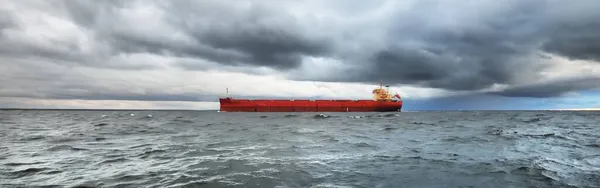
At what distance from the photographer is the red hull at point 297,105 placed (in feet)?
250

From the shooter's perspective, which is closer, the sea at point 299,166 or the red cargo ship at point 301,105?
the sea at point 299,166

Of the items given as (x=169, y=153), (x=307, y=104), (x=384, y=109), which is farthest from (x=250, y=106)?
(x=169, y=153)

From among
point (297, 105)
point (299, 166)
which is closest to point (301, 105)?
point (297, 105)

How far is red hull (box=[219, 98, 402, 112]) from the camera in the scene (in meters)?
76.1

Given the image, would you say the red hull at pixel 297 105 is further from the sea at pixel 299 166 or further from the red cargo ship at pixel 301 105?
the sea at pixel 299 166

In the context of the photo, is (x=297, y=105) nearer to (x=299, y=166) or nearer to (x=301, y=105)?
(x=301, y=105)

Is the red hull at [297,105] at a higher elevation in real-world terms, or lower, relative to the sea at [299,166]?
higher

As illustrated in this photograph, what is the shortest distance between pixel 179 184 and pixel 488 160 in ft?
28.7

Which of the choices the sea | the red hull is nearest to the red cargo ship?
the red hull

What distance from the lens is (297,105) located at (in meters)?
76.6

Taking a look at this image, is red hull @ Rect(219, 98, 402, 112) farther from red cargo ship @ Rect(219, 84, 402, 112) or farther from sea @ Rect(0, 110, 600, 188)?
sea @ Rect(0, 110, 600, 188)

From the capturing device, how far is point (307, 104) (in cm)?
7694

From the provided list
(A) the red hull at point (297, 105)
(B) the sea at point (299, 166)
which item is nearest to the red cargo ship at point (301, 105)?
(A) the red hull at point (297, 105)

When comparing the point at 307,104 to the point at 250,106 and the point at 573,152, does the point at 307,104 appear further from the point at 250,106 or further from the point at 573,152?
the point at 573,152
